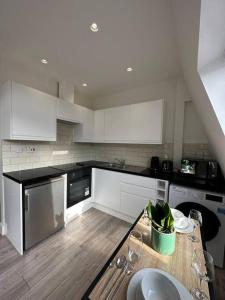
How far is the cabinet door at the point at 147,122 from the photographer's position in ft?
7.32

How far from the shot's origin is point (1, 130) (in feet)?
6.10

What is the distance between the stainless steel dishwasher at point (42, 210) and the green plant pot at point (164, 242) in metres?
1.50

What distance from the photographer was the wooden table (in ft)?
1.82

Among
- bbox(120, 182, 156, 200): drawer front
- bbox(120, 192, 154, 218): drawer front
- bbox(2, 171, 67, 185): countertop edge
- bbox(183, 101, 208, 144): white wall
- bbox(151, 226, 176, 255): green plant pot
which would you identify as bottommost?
bbox(120, 192, 154, 218): drawer front

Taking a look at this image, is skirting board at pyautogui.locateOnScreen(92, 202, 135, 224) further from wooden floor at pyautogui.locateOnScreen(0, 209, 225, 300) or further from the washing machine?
the washing machine

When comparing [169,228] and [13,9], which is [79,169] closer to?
[169,228]

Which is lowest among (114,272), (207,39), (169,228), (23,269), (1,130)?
(23,269)

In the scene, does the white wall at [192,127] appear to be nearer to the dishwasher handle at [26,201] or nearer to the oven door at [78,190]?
the oven door at [78,190]

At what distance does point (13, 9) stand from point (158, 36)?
1.40m

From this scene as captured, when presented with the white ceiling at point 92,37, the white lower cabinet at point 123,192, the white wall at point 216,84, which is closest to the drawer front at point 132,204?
the white lower cabinet at point 123,192

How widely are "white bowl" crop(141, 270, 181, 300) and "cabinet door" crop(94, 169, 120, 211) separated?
1.78 meters

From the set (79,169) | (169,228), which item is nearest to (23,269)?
(79,169)

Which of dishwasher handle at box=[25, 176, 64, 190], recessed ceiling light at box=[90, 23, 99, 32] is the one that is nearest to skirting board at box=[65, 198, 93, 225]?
dishwasher handle at box=[25, 176, 64, 190]

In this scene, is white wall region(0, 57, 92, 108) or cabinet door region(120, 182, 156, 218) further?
cabinet door region(120, 182, 156, 218)
